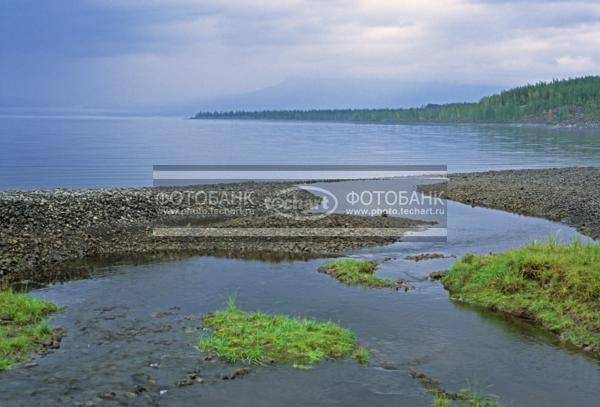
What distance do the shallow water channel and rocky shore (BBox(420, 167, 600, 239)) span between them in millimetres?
15681

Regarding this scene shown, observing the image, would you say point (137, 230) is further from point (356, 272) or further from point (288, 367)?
point (288, 367)

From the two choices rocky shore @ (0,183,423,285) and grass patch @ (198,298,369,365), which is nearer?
grass patch @ (198,298,369,365)

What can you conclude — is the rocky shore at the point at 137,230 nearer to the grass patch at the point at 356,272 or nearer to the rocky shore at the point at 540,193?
the grass patch at the point at 356,272

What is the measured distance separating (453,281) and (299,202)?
20.9m

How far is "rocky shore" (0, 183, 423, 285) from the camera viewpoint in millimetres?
26016

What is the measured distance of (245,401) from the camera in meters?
13.1

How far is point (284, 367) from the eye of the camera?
14.9m

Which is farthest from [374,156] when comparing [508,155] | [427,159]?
[508,155]

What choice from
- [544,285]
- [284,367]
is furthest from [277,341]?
[544,285]

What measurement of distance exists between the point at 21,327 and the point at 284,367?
7584mm

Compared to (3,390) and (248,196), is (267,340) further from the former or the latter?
(248,196)

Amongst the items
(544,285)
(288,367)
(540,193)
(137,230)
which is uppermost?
(540,193)

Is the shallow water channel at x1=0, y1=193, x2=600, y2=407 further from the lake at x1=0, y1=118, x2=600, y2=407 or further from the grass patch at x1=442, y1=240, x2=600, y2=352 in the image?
the grass patch at x1=442, y1=240, x2=600, y2=352

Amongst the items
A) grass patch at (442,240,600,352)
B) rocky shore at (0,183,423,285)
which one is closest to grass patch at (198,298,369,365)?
grass patch at (442,240,600,352)
